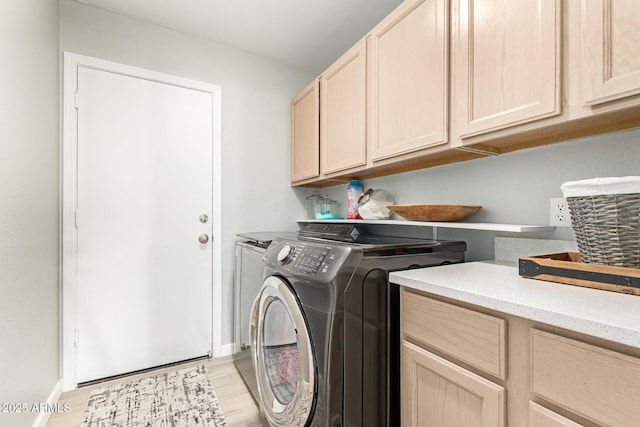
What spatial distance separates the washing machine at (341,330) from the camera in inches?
40.4

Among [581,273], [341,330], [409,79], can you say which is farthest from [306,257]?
[409,79]

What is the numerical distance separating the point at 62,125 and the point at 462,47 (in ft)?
7.32

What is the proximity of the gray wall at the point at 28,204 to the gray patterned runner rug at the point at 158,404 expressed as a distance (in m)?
0.28

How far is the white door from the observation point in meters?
1.91

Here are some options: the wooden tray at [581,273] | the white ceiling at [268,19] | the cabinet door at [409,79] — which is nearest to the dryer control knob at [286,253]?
the cabinet door at [409,79]

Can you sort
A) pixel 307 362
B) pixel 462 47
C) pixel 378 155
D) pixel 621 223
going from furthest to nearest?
pixel 378 155, pixel 462 47, pixel 307 362, pixel 621 223

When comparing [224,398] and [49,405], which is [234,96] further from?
[49,405]

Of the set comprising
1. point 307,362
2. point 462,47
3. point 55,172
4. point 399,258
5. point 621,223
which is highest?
point 462,47

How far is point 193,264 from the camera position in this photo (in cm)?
223

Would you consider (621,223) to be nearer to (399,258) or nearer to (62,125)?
(399,258)

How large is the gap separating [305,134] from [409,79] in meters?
1.07

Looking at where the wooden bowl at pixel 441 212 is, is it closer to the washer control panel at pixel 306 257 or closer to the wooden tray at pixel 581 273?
the wooden tray at pixel 581 273

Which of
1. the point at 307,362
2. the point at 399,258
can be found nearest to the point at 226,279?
the point at 307,362

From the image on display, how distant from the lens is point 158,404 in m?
1.69
